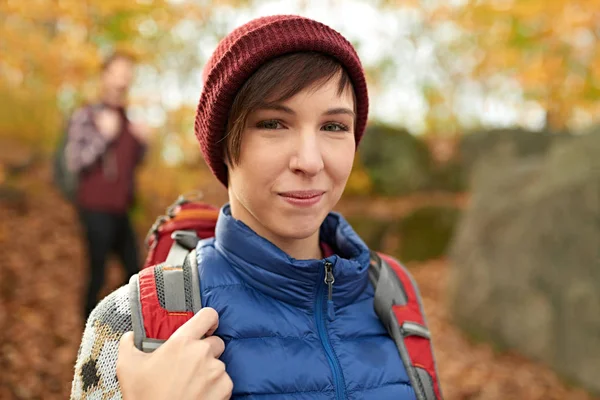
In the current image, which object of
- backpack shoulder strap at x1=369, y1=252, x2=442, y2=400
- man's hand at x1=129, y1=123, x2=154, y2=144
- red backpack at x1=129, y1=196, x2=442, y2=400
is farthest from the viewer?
man's hand at x1=129, y1=123, x2=154, y2=144

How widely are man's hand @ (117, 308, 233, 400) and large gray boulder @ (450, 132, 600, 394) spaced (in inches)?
164

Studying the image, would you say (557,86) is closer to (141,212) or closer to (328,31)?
(141,212)

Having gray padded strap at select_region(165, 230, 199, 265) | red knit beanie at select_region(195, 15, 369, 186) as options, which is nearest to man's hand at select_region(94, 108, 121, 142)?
gray padded strap at select_region(165, 230, 199, 265)

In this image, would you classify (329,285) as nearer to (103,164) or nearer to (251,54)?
(251,54)

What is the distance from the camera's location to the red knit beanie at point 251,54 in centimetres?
129

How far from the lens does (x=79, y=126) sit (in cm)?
409

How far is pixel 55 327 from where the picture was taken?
190 inches

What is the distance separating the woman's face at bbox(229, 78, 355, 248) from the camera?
1.29 meters

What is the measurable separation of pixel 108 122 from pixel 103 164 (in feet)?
1.10

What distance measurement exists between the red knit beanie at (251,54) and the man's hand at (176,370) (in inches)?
21.3

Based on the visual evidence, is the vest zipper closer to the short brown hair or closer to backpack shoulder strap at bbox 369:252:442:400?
backpack shoulder strap at bbox 369:252:442:400

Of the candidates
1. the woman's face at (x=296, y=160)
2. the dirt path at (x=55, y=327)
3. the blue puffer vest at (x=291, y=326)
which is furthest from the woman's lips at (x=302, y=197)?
the dirt path at (x=55, y=327)

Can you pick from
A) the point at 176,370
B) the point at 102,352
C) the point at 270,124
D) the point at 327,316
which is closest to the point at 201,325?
the point at 176,370

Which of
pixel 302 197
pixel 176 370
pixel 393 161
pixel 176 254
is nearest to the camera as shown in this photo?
pixel 176 370
